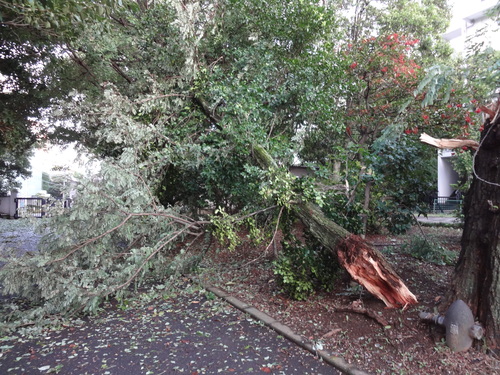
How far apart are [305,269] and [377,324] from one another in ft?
3.65

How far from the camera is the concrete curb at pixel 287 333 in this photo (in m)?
2.90

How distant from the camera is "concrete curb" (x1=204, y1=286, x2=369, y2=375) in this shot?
2.90 m

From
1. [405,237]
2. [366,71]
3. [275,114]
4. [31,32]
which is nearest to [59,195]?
[275,114]

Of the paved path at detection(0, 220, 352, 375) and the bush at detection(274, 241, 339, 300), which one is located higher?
the bush at detection(274, 241, 339, 300)

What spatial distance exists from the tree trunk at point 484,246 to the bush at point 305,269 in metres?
1.48

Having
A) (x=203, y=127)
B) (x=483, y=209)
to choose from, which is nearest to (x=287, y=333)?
(x=483, y=209)

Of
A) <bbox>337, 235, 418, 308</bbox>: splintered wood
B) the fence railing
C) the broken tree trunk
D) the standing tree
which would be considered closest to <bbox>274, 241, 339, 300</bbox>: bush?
the broken tree trunk

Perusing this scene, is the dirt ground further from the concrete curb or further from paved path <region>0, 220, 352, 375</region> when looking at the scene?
paved path <region>0, 220, 352, 375</region>

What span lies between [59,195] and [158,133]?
Result: 6.72ft

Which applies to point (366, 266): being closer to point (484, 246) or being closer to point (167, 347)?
point (484, 246)

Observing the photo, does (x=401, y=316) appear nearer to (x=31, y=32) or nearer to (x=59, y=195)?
(x=59, y=195)

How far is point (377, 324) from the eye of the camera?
11.2ft

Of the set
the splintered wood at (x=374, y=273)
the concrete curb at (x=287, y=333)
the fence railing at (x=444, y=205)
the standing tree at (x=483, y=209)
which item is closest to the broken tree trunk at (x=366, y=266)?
the splintered wood at (x=374, y=273)

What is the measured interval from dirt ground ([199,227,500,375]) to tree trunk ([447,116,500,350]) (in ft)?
0.89
